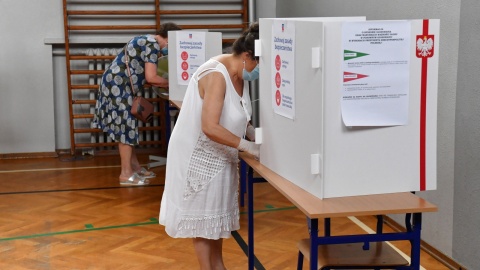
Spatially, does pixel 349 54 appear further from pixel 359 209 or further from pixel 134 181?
pixel 134 181

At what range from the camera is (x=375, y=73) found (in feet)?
7.32

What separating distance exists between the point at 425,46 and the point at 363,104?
0.27 metres

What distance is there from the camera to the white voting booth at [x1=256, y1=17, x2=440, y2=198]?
7.21ft

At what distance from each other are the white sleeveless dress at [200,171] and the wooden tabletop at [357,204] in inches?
24.9

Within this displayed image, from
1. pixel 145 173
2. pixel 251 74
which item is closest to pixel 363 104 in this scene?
pixel 251 74

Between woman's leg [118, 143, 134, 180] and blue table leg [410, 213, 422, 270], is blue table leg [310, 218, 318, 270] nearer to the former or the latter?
blue table leg [410, 213, 422, 270]

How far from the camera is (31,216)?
4.93 meters

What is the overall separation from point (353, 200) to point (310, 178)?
6.3 inches

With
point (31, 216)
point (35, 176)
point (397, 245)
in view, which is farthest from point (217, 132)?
point (35, 176)

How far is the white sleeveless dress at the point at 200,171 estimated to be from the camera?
9.73ft

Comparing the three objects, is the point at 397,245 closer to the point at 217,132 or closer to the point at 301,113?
the point at 217,132

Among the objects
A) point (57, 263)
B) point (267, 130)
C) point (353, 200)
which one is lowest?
point (57, 263)

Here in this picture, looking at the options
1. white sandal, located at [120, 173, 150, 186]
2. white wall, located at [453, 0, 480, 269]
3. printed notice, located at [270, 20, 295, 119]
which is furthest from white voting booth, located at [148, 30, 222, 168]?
printed notice, located at [270, 20, 295, 119]

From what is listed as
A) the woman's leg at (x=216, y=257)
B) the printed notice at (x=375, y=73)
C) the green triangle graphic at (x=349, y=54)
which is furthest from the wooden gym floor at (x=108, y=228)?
the green triangle graphic at (x=349, y=54)
